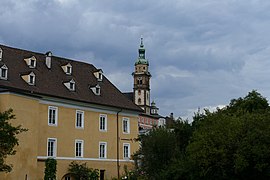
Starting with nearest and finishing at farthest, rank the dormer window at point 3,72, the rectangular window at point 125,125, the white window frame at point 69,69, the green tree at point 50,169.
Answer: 1. the dormer window at point 3,72
2. the green tree at point 50,169
3. the white window frame at point 69,69
4. the rectangular window at point 125,125

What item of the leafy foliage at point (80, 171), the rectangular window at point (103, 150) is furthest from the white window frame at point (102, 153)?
the leafy foliage at point (80, 171)

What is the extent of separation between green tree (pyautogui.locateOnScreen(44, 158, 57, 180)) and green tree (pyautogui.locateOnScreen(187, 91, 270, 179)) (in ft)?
55.8

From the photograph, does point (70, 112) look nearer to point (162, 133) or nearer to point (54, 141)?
point (54, 141)

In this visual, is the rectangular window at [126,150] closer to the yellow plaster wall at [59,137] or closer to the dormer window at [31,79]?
the yellow plaster wall at [59,137]

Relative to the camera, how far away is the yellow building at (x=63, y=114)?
42.5m

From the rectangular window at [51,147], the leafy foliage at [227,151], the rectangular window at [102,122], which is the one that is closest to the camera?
the leafy foliage at [227,151]

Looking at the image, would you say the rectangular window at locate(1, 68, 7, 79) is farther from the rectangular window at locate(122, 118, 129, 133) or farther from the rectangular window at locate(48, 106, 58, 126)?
the rectangular window at locate(122, 118, 129, 133)

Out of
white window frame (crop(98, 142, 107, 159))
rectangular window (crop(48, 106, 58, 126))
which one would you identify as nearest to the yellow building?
rectangular window (crop(48, 106, 58, 126))

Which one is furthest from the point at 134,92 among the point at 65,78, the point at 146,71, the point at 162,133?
the point at 162,133

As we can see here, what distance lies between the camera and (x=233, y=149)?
33750 millimetres

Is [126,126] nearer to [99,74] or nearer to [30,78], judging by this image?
[99,74]

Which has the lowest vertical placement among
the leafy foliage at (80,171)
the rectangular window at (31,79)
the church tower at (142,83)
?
the leafy foliage at (80,171)

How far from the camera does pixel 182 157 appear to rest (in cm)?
3978

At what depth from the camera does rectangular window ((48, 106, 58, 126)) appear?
49312mm
